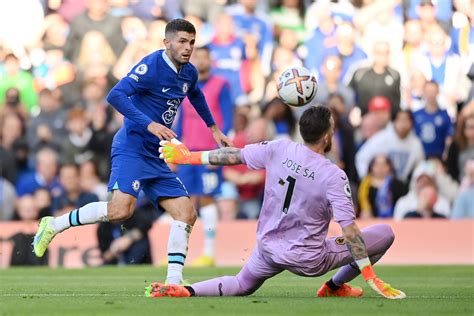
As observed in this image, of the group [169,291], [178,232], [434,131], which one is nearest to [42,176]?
[434,131]

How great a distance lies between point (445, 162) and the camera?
17.7 meters

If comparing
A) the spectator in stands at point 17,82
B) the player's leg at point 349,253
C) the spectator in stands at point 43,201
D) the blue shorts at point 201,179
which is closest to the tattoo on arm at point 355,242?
the player's leg at point 349,253

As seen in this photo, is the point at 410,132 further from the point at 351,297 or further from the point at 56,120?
the point at 351,297

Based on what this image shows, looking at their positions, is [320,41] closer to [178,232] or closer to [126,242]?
[126,242]

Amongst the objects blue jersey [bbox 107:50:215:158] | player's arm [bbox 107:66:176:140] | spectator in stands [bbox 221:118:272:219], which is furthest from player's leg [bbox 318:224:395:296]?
spectator in stands [bbox 221:118:272:219]

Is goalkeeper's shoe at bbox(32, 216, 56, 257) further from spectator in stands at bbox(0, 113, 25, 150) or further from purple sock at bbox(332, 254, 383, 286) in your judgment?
spectator in stands at bbox(0, 113, 25, 150)

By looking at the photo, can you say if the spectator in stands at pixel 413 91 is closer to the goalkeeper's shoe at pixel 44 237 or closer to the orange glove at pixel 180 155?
the goalkeeper's shoe at pixel 44 237

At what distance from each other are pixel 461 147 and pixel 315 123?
9.10 meters

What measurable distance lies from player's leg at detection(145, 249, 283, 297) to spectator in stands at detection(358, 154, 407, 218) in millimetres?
7876

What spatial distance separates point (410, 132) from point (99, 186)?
4.78 meters

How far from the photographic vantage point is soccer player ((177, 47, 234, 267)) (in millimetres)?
16500

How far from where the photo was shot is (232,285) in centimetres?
949

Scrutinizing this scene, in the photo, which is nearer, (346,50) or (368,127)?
(368,127)

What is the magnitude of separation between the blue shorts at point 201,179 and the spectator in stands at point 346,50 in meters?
3.02
